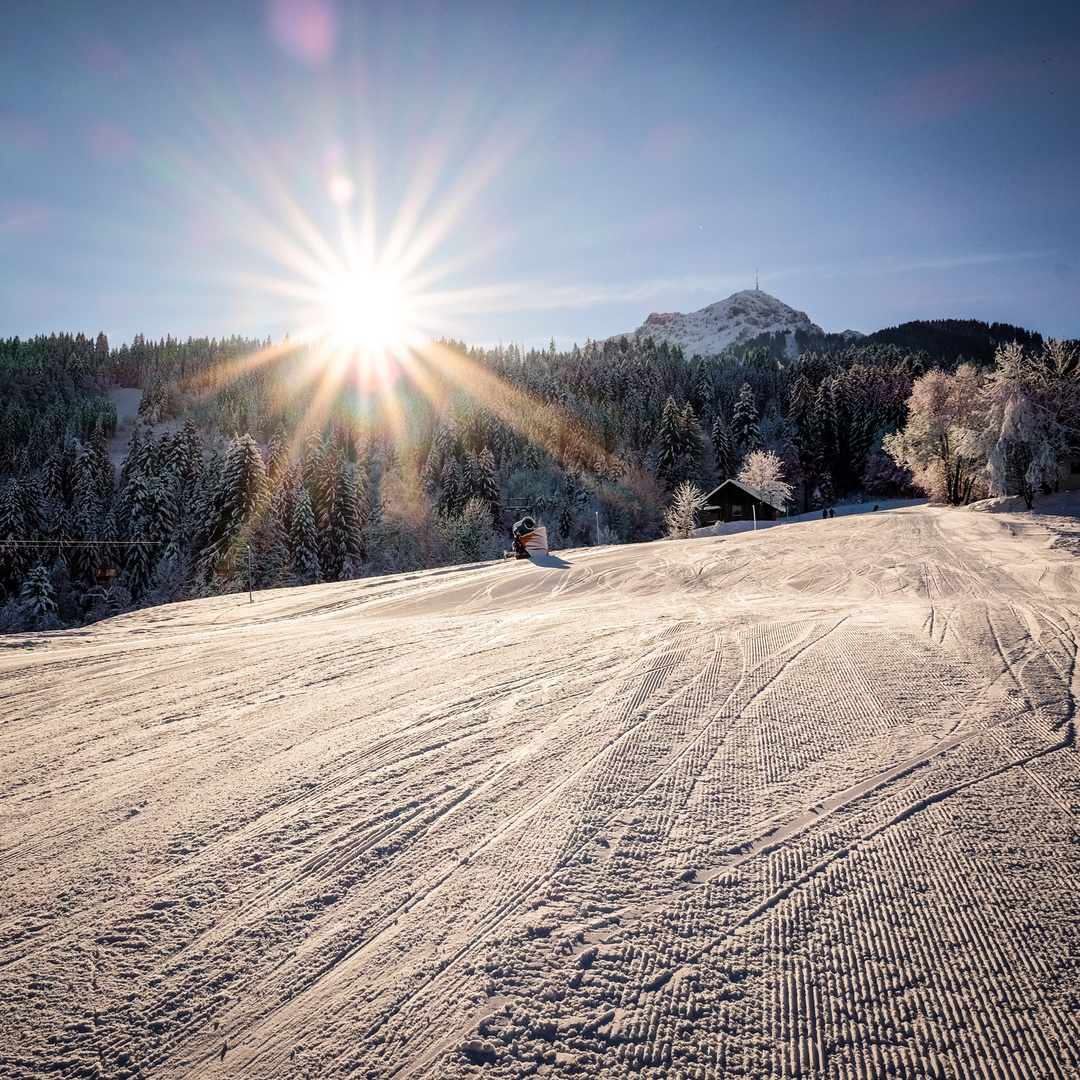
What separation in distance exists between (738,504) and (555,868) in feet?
184

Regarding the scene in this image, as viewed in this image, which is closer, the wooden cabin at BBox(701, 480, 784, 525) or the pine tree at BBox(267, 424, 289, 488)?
the pine tree at BBox(267, 424, 289, 488)

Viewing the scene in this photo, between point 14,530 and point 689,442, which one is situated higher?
point 689,442

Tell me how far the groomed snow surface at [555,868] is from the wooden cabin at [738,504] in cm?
4981

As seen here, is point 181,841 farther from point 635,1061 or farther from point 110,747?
point 635,1061

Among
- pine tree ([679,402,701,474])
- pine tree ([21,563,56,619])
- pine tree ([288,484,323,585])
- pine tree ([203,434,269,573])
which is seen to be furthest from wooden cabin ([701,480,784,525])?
pine tree ([21,563,56,619])

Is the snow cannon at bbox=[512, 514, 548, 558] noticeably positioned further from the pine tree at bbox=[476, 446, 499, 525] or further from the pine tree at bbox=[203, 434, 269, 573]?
the pine tree at bbox=[476, 446, 499, 525]

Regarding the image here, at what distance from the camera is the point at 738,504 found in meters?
55.9

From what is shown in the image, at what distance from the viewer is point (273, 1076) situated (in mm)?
2283

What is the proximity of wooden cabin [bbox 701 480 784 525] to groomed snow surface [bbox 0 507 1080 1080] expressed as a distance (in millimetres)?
49815

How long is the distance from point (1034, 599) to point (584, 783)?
11692 mm

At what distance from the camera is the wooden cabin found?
181 ft

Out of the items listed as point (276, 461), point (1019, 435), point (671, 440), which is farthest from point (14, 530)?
point (1019, 435)

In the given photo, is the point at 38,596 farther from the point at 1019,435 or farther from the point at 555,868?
the point at 1019,435

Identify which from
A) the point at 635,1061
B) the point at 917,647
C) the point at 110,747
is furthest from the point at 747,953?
the point at 917,647
